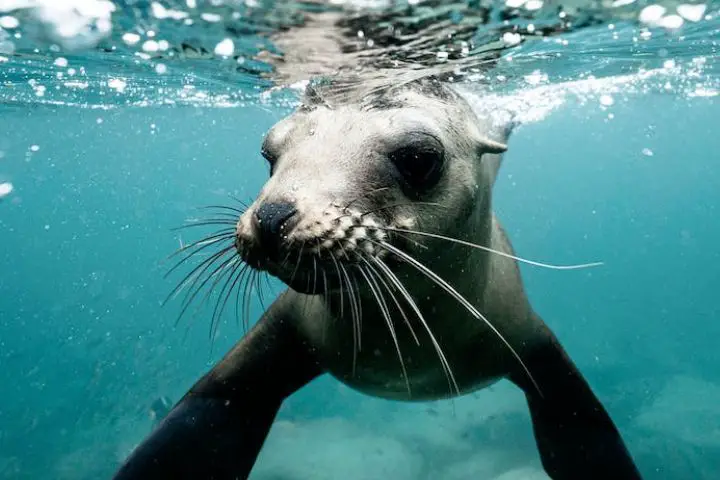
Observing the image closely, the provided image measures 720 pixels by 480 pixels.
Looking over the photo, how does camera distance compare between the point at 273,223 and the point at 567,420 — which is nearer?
the point at 273,223

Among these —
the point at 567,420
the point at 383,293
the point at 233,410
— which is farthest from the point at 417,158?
the point at 567,420

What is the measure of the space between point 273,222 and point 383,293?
0.90 m

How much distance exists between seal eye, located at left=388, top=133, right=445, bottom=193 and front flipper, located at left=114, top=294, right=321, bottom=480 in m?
1.44

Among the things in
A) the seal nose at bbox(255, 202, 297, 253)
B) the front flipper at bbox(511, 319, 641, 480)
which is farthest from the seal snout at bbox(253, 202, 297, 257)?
the front flipper at bbox(511, 319, 641, 480)

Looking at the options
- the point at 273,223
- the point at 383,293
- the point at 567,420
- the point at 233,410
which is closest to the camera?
the point at 273,223

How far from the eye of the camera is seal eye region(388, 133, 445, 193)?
2443 millimetres

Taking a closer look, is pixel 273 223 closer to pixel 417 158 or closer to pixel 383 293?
pixel 417 158

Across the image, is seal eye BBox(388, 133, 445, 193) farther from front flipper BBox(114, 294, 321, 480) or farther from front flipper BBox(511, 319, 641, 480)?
front flipper BBox(511, 319, 641, 480)

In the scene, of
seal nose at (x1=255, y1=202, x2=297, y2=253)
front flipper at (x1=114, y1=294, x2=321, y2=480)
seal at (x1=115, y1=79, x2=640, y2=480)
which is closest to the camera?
seal nose at (x1=255, y1=202, x2=297, y2=253)

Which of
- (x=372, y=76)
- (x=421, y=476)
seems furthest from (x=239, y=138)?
(x=372, y=76)

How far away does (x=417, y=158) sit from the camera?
8.04ft

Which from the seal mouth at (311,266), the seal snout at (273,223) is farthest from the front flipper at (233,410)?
the seal snout at (273,223)

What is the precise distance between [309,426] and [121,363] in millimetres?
7185

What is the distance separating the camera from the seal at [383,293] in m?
2.20
